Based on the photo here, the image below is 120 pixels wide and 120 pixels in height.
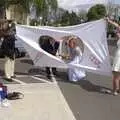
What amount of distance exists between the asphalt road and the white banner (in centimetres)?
51

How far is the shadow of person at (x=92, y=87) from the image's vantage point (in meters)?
11.5

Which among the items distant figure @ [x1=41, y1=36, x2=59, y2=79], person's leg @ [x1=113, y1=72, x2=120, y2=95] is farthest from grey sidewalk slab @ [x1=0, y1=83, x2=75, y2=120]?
distant figure @ [x1=41, y1=36, x2=59, y2=79]

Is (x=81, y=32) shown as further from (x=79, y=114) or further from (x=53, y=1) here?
(x=53, y=1)

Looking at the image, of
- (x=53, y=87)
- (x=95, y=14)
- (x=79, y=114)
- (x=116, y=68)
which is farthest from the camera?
(x=95, y=14)

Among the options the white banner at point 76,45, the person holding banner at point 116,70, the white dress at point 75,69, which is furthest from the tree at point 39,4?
the person holding banner at point 116,70

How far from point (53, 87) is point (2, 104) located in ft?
9.43

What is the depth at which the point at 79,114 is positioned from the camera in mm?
8906

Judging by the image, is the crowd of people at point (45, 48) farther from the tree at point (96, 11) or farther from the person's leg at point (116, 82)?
the tree at point (96, 11)

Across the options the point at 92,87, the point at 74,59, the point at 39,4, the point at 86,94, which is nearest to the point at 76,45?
the point at 74,59

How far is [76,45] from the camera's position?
41.9 feet

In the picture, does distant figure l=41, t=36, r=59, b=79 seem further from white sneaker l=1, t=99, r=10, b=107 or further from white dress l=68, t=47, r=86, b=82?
white sneaker l=1, t=99, r=10, b=107

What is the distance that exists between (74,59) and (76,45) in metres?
0.39

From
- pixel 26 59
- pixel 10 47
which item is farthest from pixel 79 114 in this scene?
pixel 26 59

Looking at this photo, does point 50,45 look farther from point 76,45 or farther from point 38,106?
point 38,106
